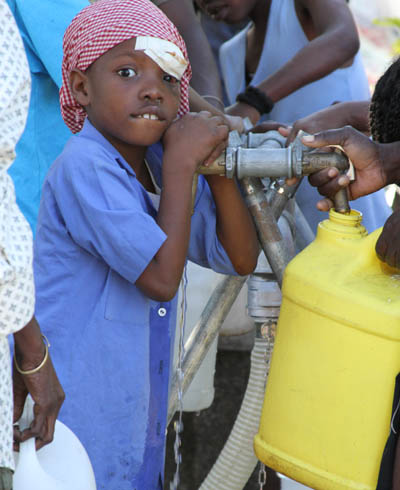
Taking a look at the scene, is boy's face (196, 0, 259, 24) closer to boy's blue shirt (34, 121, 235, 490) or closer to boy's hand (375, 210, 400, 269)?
boy's blue shirt (34, 121, 235, 490)

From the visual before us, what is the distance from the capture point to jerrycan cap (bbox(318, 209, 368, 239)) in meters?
1.75

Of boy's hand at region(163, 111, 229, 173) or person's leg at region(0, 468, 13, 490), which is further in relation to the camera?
boy's hand at region(163, 111, 229, 173)

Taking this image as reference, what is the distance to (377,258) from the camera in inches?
68.1

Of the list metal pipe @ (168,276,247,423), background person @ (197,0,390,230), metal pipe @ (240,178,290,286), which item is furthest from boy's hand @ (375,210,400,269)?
background person @ (197,0,390,230)

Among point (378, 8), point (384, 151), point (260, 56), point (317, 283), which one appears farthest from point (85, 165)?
point (378, 8)

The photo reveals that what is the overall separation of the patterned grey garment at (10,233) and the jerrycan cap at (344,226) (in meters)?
0.72

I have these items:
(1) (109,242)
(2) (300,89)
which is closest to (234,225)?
(1) (109,242)

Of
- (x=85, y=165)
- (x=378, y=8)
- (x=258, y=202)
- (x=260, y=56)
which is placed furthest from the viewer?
(x=378, y=8)

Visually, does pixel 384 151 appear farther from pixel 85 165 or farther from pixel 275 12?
pixel 275 12

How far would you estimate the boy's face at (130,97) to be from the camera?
183cm

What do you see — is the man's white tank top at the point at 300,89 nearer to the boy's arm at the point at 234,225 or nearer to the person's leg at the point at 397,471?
the boy's arm at the point at 234,225

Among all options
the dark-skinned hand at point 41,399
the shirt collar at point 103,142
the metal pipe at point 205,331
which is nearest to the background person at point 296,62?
the metal pipe at point 205,331

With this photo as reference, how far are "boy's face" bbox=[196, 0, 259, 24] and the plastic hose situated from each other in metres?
1.25

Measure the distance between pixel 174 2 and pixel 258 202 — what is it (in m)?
1.16
